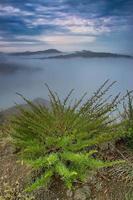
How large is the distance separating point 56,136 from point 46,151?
0.27 meters

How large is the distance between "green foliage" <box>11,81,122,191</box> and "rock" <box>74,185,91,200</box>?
0.14 metres

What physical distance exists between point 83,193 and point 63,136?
75 cm

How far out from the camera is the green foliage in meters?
6.58

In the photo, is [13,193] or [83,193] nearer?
[83,193]

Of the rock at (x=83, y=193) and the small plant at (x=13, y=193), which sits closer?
Result: the rock at (x=83, y=193)

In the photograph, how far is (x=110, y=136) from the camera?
23.4 ft

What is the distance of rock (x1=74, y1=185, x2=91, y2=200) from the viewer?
21.9 ft

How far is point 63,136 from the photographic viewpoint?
684cm

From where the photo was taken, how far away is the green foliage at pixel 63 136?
259 inches

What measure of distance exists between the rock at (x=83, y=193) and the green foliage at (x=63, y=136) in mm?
143

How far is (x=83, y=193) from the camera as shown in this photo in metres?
6.71

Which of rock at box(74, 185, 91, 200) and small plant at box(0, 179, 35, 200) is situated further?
small plant at box(0, 179, 35, 200)

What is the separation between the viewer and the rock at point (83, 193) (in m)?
6.66

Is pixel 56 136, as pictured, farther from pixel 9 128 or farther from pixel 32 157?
pixel 9 128
